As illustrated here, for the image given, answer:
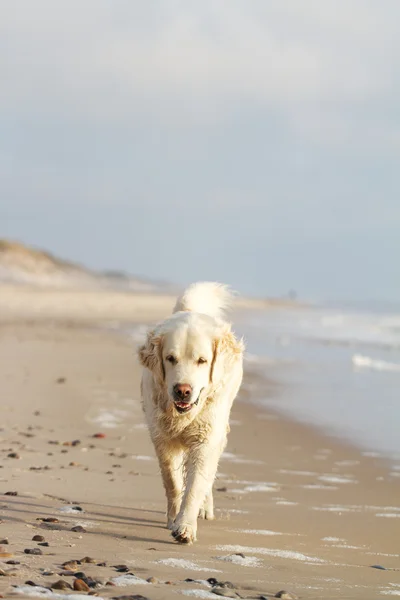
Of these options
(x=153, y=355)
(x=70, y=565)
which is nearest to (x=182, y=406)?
(x=153, y=355)

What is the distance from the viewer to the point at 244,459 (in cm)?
870

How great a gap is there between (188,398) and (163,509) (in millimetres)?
1239

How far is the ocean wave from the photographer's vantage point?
17.7 m

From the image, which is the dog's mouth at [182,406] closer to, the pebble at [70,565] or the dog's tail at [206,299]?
the dog's tail at [206,299]

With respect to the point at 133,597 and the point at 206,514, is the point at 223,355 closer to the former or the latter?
the point at 206,514

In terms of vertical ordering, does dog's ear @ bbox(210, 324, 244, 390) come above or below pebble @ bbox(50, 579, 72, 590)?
above

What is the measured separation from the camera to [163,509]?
21.4 feet

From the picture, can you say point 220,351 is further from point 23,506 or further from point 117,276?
point 117,276

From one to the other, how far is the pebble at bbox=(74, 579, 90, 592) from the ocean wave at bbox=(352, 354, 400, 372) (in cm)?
1405

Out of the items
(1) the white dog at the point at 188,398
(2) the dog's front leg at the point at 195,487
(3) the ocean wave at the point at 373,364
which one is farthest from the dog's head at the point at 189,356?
(3) the ocean wave at the point at 373,364

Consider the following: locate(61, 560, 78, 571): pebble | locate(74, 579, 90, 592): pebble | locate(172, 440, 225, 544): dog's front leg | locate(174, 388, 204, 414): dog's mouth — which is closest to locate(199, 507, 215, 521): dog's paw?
locate(172, 440, 225, 544): dog's front leg

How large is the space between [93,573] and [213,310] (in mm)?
3426

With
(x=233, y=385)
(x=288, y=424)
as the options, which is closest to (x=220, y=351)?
(x=233, y=385)

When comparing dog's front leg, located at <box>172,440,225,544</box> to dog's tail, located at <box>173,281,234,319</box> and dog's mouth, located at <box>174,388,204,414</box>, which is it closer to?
dog's mouth, located at <box>174,388,204,414</box>
